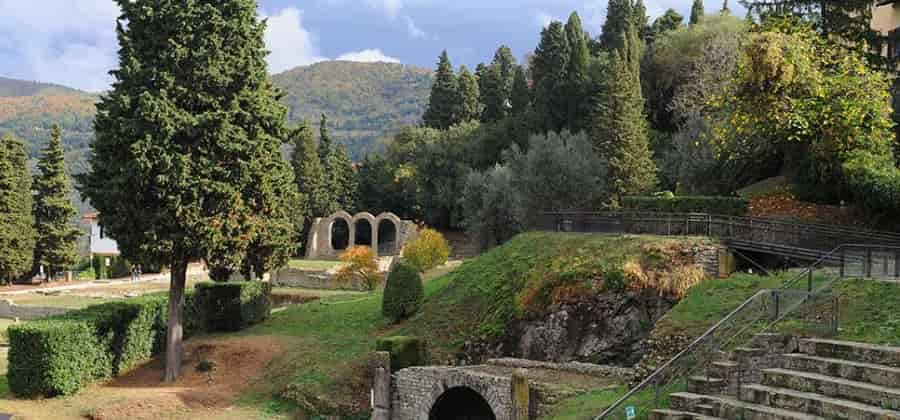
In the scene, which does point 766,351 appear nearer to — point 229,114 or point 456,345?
point 456,345

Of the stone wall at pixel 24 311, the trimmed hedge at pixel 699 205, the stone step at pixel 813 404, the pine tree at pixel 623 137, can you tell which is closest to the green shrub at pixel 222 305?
the stone wall at pixel 24 311

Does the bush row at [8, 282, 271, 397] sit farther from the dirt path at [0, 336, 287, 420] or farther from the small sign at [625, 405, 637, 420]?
the small sign at [625, 405, 637, 420]

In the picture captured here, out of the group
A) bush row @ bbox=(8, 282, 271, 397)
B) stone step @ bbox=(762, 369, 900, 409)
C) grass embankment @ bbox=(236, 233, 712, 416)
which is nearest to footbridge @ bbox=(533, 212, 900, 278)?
grass embankment @ bbox=(236, 233, 712, 416)

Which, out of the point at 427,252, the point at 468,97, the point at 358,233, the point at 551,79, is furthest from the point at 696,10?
the point at 358,233

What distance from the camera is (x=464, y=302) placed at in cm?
2661

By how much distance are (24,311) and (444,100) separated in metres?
42.0

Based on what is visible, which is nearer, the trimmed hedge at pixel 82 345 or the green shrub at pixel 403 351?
the green shrub at pixel 403 351

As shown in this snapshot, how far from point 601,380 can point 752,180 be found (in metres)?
18.0

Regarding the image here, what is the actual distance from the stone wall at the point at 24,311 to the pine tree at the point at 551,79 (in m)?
32.7

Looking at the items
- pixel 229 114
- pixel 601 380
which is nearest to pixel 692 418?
pixel 601 380

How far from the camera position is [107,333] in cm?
2567

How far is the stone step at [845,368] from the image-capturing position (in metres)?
11.7

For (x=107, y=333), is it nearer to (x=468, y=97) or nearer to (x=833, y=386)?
(x=833, y=386)

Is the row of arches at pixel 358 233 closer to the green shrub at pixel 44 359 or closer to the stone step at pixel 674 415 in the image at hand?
the green shrub at pixel 44 359
